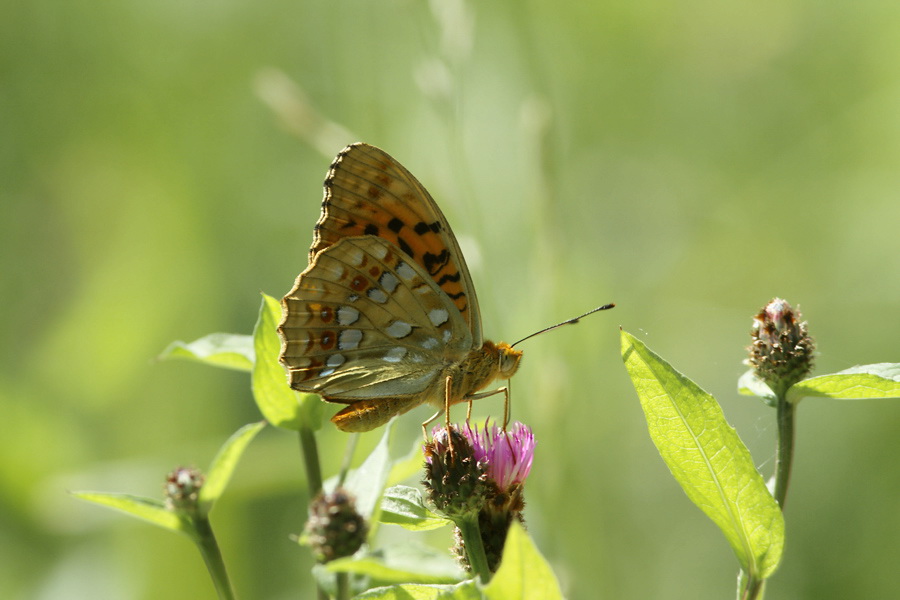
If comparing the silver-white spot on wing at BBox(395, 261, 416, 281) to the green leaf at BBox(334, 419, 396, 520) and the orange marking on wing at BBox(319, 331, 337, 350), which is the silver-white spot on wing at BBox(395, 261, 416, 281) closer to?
the orange marking on wing at BBox(319, 331, 337, 350)

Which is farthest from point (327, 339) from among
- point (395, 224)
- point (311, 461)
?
point (311, 461)

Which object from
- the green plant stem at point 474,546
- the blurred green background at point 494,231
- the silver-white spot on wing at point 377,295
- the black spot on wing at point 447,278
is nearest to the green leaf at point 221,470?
the green plant stem at point 474,546

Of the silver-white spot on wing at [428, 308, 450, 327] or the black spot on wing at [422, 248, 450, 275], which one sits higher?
the black spot on wing at [422, 248, 450, 275]

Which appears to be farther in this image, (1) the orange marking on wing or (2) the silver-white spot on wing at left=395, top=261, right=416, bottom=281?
(2) the silver-white spot on wing at left=395, top=261, right=416, bottom=281

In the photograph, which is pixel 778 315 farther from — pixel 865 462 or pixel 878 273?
pixel 878 273

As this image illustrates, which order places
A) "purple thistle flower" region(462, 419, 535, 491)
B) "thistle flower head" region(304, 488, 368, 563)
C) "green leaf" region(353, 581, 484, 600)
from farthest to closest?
"purple thistle flower" region(462, 419, 535, 491)
"green leaf" region(353, 581, 484, 600)
"thistle flower head" region(304, 488, 368, 563)

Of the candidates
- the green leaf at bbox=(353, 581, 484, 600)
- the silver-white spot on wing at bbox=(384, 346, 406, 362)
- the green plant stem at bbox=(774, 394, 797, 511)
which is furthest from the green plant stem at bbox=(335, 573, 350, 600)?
the silver-white spot on wing at bbox=(384, 346, 406, 362)

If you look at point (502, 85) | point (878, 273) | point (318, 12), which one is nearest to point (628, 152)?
point (502, 85)
